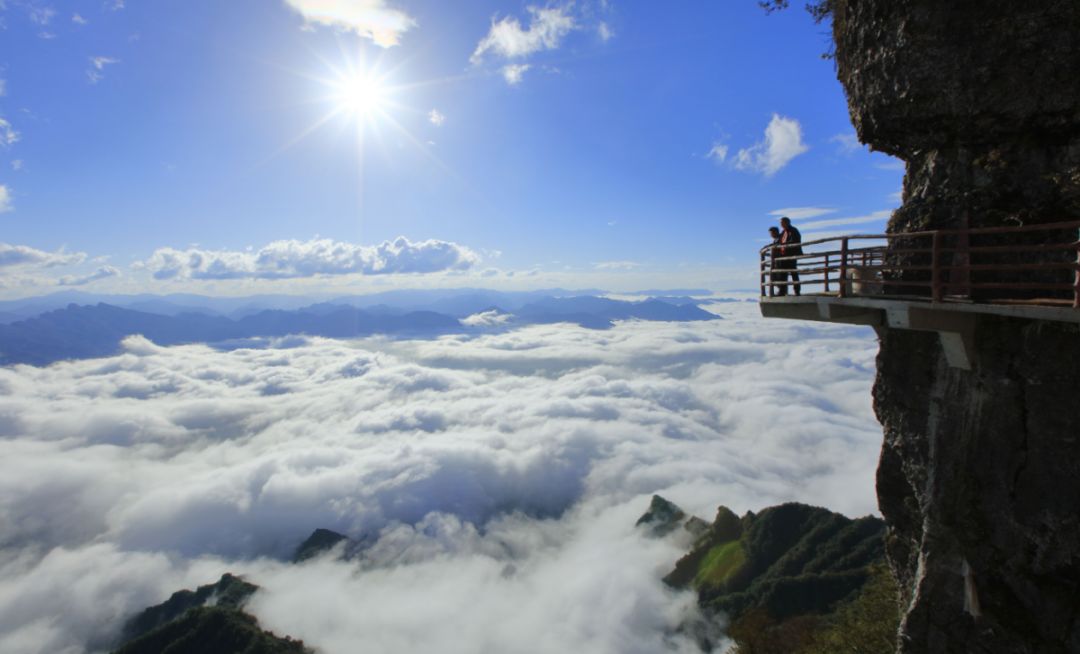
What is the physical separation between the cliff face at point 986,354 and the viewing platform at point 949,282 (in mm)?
538

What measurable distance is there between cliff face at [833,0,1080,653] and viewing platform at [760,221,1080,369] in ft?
1.76

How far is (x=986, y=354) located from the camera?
397 inches

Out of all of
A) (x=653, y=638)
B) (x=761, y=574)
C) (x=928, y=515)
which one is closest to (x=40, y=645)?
(x=653, y=638)

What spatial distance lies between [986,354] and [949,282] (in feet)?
5.34

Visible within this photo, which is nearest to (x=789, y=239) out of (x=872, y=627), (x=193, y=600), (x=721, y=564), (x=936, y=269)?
(x=936, y=269)

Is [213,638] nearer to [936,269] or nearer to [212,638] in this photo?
[212,638]

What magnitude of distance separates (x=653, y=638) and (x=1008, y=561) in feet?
419

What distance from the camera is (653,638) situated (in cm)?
11631

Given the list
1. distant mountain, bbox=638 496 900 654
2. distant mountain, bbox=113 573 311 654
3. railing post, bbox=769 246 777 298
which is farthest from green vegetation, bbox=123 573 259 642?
railing post, bbox=769 246 777 298

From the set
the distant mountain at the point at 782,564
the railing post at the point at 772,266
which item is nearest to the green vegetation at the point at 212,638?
the distant mountain at the point at 782,564

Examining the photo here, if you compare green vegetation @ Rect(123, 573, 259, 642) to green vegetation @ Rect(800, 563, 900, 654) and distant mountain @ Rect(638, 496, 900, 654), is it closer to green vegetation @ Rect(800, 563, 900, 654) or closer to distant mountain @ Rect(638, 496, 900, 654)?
distant mountain @ Rect(638, 496, 900, 654)

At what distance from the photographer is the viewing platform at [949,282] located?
8.44 metres

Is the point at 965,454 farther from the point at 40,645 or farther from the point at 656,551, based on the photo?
the point at 40,645

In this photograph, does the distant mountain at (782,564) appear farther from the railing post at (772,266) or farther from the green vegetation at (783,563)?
the railing post at (772,266)
